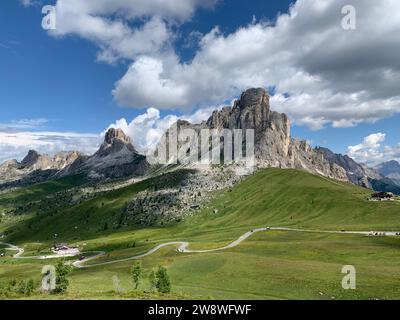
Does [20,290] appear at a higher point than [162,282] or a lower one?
lower

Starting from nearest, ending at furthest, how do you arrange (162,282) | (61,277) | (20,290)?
(20,290) → (162,282) → (61,277)

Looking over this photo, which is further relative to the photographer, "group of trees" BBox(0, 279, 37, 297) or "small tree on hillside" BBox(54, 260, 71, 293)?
"small tree on hillside" BBox(54, 260, 71, 293)

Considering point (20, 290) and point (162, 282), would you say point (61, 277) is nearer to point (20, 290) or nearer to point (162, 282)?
point (20, 290)

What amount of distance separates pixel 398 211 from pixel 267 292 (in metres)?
135

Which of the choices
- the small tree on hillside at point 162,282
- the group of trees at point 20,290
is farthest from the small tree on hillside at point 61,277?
the small tree on hillside at point 162,282

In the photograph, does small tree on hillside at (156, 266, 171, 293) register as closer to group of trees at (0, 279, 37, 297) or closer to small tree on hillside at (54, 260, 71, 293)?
small tree on hillside at (54, 260, 71, 293)

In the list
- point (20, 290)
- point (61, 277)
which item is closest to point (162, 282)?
point (61, 277)

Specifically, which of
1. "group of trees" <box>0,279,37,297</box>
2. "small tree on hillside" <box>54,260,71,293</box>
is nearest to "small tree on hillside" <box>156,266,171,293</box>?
→ "small tree on hillside" <box>54,260,71,293</box>

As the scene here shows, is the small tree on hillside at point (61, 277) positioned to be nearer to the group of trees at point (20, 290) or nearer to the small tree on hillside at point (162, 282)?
the group of trees at point (20, 290)

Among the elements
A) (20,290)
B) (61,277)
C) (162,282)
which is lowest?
(20,290)

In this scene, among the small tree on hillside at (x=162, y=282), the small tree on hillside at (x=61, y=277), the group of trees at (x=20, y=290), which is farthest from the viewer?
the small tree on hillside at (x=61, y=277)
